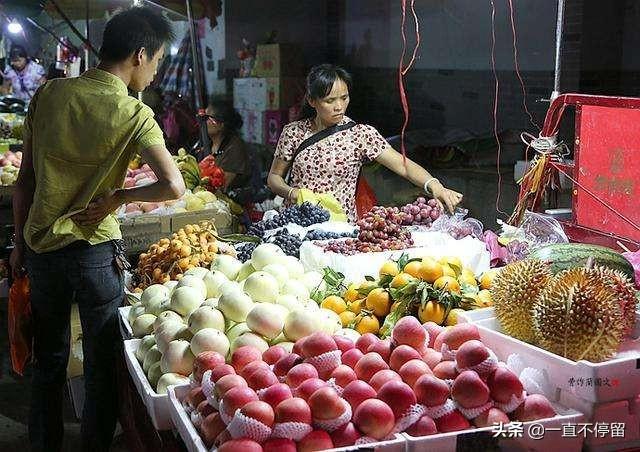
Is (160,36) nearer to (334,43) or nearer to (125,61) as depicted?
(125,61)

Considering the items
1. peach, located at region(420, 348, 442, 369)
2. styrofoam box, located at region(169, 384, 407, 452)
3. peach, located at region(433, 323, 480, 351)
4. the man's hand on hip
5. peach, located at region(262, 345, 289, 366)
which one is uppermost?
the man's hand on hip

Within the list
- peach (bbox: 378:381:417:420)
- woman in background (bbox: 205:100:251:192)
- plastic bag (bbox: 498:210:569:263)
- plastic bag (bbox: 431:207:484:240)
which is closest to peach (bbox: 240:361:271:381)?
peach (bbox: 378:381:417:420)

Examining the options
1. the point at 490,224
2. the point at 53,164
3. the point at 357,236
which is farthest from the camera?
the point at 490,224

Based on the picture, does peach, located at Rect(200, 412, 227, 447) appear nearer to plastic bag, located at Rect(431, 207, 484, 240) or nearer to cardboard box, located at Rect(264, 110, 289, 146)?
plastic bag, located at Rect(431, 207, 484, 240)

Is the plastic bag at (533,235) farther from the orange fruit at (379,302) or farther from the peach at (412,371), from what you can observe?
Answer: the peach at (412,371)

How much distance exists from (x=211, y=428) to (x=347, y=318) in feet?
2.81

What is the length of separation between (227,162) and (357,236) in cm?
339

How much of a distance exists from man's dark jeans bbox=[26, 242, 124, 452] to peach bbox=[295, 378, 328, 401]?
143 cm

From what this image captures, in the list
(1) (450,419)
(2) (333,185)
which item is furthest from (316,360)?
(2) (333,185)

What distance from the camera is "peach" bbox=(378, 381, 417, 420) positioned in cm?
167

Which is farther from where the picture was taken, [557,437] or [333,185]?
[333,185]

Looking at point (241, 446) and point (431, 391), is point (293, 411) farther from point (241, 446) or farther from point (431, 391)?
point (431, 391)

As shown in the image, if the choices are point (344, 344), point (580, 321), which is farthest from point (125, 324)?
point (580, 321)

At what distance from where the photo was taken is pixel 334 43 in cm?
1108
